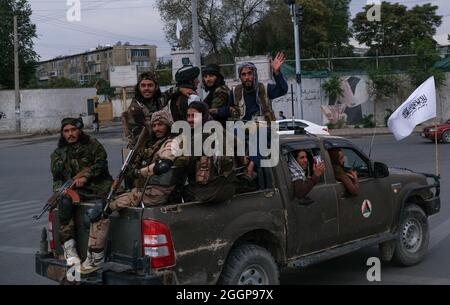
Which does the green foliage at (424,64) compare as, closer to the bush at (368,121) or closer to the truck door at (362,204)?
the bush at (368,121)

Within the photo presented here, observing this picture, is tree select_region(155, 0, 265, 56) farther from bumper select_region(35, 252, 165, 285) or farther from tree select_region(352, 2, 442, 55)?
bumper select_region(35, 252, 165, 285)

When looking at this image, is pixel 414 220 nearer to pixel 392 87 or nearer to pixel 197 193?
pixel 197 193

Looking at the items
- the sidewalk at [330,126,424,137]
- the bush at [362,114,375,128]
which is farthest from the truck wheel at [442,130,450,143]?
the bush at [362,114,375,128]

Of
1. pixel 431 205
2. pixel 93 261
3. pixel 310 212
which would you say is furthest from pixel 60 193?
pixel 431 205

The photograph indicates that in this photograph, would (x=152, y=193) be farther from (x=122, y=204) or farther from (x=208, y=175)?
(x=208, y=175)

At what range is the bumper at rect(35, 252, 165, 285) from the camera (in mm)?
4293

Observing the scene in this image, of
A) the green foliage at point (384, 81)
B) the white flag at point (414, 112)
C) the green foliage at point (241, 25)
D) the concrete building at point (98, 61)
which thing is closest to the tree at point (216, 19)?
the green foliage at point (241, 25)

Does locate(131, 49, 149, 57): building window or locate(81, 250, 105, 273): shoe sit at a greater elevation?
locate(131, 49, 149, 57): building window

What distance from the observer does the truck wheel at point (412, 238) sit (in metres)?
6.57

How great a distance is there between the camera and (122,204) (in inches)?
182

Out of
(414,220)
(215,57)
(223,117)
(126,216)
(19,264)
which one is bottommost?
(19,264)

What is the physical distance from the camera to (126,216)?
454 centimetres

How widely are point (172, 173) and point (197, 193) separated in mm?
263
